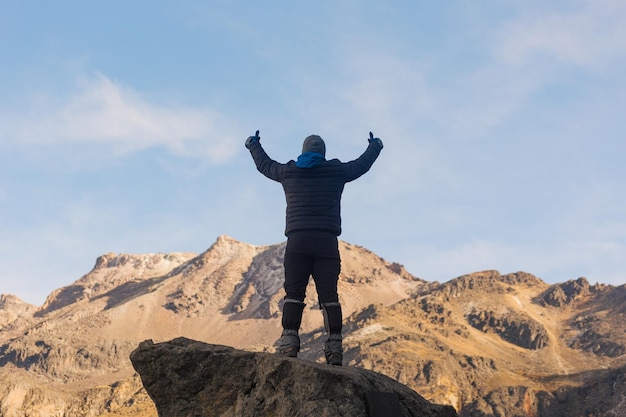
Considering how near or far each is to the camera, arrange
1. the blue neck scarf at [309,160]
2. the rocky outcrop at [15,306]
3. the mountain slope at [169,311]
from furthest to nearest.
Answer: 1. the rocky outcrop at [15,306]
2. the mountain slope at [169,311]
3. the blue neck scarf at [309,160]

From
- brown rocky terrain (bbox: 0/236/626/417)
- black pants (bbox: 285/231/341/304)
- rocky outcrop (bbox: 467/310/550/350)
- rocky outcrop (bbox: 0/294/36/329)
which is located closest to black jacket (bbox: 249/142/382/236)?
black pants (bbox: 285/231/341/304)

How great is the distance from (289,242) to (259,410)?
2245mm

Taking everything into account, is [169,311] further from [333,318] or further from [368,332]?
[333,318]

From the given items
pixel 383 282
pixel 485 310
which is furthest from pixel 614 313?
pixel 383 282

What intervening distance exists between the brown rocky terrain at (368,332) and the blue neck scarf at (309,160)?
155 feet

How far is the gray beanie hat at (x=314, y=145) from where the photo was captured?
29.8ft

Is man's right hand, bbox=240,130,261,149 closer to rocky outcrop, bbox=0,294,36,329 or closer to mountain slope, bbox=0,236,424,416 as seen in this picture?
mountain slope, bbox=0,236,424,416

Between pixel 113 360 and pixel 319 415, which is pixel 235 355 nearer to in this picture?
pixel 319 415

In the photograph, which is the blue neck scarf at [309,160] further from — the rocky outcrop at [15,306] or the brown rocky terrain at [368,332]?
the rocky outcrop at [15,306]

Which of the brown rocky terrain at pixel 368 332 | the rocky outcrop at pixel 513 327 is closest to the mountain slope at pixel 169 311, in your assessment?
the brown rocky terrain at pixel 368 332

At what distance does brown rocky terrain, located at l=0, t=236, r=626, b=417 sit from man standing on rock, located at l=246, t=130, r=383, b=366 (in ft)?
154

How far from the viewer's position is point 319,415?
6.77 meters

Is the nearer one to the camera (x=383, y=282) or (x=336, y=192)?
(x=336, y=192)

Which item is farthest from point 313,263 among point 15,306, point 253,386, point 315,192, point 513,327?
point 15,306
